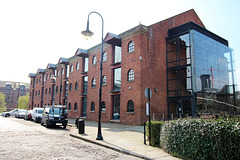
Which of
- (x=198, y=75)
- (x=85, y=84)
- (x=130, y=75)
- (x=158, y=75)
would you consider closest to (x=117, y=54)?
(x=130, y=75)

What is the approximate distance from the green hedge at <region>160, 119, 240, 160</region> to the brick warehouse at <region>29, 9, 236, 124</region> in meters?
10.9

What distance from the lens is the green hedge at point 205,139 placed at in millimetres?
4898

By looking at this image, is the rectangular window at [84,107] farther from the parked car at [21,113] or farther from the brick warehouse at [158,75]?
the parked car at [21,113]

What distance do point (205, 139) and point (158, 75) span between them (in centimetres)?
1515

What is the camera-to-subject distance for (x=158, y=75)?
20375mm

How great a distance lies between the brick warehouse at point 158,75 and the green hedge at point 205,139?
10.9 m

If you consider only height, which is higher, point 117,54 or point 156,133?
point 117,54

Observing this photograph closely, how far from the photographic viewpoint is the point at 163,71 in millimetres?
21141

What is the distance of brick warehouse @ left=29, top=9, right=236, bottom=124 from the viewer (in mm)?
18656

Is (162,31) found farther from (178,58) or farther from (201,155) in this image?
(201,155)

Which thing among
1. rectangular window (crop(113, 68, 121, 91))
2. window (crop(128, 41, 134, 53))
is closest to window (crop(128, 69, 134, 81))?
rectangular window (crop(113, 68, 121, 91))

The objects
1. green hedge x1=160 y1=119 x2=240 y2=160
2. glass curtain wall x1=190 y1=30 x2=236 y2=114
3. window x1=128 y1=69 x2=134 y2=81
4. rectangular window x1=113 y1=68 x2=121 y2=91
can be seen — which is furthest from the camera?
rectangular window x1=113 y1=68 x2=121 y2=91

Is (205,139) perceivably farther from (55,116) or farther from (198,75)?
(198,75)

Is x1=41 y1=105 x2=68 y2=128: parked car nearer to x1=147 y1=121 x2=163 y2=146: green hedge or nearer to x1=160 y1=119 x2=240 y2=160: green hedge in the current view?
x1=147 y1=121 x2=163 y2=146: green hedge
